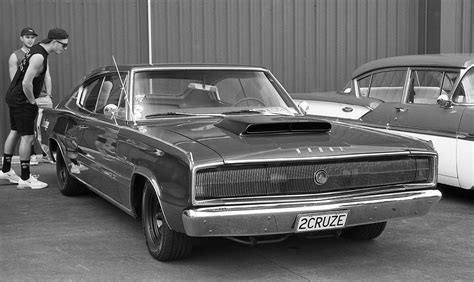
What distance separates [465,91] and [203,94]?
2.76 metres

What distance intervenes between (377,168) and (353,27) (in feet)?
24.0

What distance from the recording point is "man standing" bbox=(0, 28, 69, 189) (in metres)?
7.15

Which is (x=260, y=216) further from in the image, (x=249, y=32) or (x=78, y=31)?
(x=249, y=32)

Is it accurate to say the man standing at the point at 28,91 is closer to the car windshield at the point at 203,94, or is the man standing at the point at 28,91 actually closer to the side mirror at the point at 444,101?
the car windshield at the point at 203,94

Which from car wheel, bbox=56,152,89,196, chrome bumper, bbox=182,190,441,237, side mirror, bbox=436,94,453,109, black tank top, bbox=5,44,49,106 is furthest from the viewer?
black tank top, bbox=5,44,49,106

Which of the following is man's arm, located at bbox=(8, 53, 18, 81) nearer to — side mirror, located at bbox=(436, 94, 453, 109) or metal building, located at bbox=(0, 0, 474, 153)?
metal building, located at bbox=(0, 0, 474, 153)

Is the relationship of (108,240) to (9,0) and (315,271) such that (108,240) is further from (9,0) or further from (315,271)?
(9,0)

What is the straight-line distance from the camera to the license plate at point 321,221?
13.4 feet

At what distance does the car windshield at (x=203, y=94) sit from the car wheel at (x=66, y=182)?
6.23 feet

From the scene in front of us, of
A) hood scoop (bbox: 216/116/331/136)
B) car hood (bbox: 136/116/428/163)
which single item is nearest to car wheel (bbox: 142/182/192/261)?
car hood (bbox: 136/116/428/163)

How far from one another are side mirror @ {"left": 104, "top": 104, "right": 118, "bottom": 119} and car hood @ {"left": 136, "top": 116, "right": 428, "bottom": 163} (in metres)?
0.50

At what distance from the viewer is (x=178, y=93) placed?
5.59 meters

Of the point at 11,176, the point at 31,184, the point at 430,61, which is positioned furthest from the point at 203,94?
the point at 11,176

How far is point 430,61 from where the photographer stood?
720cm
